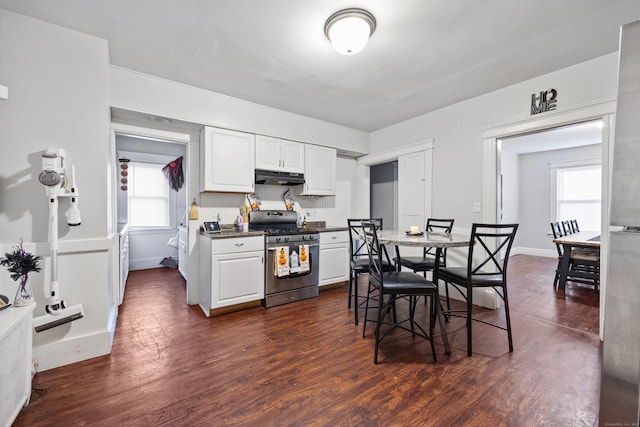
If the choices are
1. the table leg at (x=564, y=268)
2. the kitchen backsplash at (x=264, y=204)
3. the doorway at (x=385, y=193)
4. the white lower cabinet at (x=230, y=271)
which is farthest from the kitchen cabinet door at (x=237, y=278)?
the table leg at (x=564, y=268)

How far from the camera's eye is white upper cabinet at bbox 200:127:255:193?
3.13 metres

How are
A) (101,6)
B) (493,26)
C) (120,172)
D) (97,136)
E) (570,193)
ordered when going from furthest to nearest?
1. (570,193)
2. (120,172)
3. (97,136)
4. (493,26)
5. (101,6)

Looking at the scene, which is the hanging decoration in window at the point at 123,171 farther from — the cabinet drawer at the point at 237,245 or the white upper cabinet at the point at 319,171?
the white upper cabinet at the point at 319,171

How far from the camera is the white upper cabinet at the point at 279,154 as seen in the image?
Result: 3.52m

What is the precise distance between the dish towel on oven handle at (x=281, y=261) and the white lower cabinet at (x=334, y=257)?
0.63m

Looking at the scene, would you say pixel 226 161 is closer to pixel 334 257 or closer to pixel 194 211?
pixel 194 211

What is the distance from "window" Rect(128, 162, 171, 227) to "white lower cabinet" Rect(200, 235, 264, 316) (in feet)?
9.66

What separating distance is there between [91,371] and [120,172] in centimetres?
409

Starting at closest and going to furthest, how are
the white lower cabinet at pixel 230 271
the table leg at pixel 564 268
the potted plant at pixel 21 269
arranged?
the potted plant at pixel 21 269
the white lower cabinet at pixel 230 271
the table leg at pixel 564 268

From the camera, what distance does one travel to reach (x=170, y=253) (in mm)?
5543

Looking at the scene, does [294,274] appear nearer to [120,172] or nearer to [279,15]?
[279,15]

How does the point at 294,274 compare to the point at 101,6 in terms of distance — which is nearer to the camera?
the point at 101,6

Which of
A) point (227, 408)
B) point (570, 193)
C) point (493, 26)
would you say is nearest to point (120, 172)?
point (227, 408)

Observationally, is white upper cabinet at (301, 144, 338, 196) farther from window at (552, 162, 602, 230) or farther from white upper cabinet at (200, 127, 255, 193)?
window at (552, 162, 602, 230)
